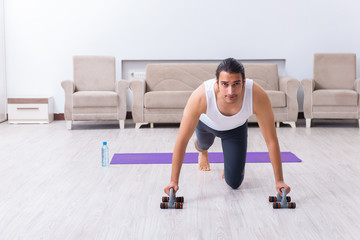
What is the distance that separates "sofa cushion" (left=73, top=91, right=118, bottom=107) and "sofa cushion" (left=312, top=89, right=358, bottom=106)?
2.55m

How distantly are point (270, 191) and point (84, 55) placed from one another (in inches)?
159

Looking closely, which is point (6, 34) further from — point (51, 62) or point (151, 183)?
point (151, 183)

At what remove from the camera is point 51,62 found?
6609 millimetres

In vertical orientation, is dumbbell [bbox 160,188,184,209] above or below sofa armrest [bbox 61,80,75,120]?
below

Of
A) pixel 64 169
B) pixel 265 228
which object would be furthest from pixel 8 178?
pixel 265 228

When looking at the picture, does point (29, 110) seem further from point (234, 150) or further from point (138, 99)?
point (234, 150)

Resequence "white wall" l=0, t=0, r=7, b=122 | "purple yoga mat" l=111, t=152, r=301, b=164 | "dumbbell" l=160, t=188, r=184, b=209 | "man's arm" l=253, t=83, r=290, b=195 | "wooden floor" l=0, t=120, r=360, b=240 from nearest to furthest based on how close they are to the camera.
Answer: "wooden floor" l=0, t=120, r=360, b=240 → "man's arm" l=253, t=83, r=290, b=195 → "dumbbell" l=160, t=188, r=184, b=209 → "purple yoga mat" l=111, t=152, r=301, b=164 → "white wall" l=0, t=0, r=7, b=122

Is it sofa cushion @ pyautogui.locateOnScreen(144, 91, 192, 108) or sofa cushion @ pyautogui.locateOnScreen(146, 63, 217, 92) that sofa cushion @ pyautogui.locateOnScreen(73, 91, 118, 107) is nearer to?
sofa cushion @ pyautogui.locateOnScreen(144, 91, 192, 108)

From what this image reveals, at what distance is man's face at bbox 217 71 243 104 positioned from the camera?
2.35 metres

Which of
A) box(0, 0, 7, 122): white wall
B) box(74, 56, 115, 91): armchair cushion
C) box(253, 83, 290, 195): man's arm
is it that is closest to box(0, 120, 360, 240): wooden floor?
box(253, 83, 290, 195): man's arm

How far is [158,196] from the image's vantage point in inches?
113

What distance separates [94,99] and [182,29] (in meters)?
1.73

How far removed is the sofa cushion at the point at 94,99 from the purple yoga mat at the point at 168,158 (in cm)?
165

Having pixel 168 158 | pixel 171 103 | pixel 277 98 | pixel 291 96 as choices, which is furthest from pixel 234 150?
Result: pixel 291 96
